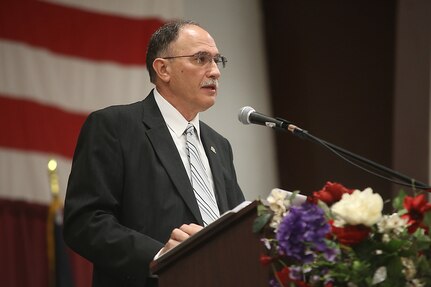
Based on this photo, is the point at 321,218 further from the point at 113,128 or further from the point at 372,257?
the point at 113,128

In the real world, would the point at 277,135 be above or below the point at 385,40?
below

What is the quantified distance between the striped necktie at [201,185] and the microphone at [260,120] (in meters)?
0.33

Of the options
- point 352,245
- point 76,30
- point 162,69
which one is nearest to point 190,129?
point 162,69

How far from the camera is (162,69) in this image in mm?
3223

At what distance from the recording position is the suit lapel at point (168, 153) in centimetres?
285

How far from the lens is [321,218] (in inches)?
76.2

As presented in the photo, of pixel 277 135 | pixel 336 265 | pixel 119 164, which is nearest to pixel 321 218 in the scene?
pixel 336 265

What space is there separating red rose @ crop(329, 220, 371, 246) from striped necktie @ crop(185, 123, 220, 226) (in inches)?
39.5

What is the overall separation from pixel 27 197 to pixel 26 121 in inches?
17.1

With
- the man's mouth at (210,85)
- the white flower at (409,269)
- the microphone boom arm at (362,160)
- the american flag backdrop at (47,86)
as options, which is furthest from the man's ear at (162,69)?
the american flag backdrop at (47,86)

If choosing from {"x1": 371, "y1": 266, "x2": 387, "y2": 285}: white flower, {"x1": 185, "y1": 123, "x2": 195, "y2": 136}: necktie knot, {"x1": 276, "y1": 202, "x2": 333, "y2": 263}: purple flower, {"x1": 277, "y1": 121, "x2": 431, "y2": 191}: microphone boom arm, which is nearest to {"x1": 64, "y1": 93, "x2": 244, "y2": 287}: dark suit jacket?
{"x1": 185, "y1": 123, "x2": 195, "y2": 136}: necktie knot

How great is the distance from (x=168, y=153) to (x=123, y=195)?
23 cm

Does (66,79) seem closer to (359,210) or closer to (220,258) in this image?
(220,258)

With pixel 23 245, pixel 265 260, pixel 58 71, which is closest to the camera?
pixel 265 260
